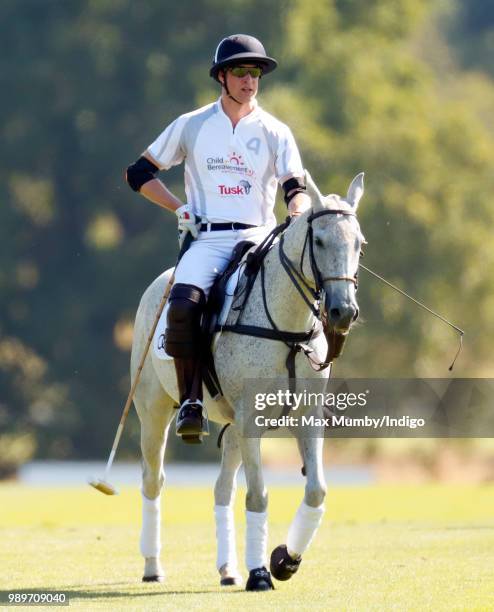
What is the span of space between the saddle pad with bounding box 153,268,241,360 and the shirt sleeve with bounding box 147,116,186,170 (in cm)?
100

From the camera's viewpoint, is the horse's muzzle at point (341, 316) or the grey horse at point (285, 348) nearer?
the horse's muzzle at point (341, 316)

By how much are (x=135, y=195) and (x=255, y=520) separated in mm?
29342

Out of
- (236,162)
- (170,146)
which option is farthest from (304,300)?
(170,146)

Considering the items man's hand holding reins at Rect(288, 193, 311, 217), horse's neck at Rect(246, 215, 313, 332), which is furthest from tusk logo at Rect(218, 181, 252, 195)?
horse's neck at Rect(246, 215, 313, 332)

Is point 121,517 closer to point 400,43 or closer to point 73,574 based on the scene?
point 73,574

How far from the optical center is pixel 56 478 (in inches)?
1436

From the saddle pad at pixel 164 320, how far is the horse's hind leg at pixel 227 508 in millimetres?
714

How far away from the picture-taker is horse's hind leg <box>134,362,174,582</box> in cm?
1091

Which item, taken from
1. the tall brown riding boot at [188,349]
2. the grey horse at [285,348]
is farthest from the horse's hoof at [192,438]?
the grey horse at [285,348]

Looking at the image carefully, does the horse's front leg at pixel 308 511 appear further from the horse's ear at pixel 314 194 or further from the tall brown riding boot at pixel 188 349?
the horse's ear at pixel 314 194

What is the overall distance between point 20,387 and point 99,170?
225 inches

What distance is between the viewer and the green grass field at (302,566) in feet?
29.4

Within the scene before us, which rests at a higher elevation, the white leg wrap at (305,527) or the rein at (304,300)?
the rein at (304,300)

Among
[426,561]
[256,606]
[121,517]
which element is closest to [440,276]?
[121,517]
